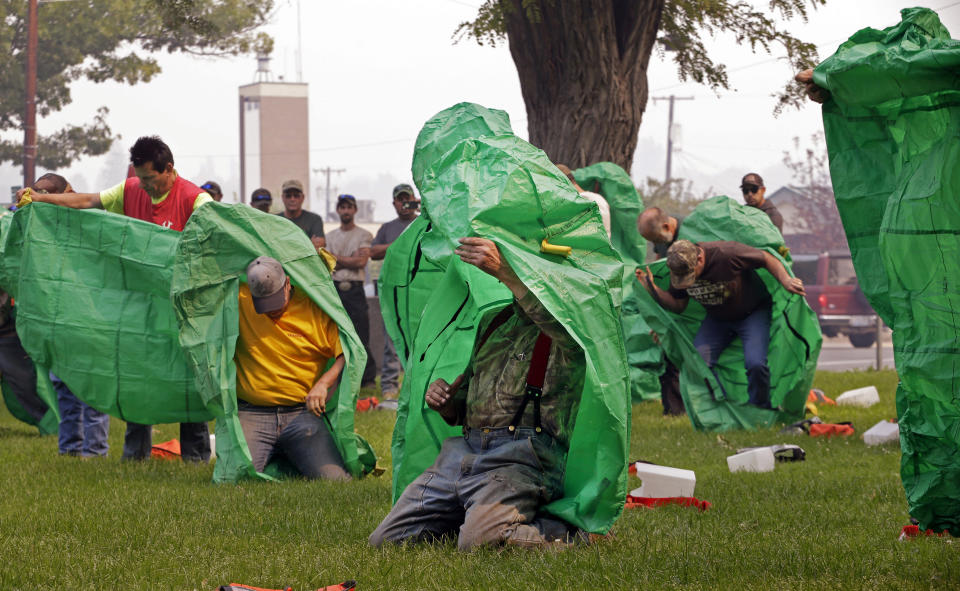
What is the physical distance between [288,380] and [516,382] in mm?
2842

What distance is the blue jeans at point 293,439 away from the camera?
7.29 metres

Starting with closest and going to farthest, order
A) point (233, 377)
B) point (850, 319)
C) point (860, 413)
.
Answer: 1. point (233, 377)
2. point (860, 413)
3. point (850, 319)

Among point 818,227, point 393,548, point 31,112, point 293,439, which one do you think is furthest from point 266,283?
point 818,227

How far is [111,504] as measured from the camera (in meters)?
6.20

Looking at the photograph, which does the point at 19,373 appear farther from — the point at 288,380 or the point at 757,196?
the point at 757,196

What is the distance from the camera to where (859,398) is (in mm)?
11453

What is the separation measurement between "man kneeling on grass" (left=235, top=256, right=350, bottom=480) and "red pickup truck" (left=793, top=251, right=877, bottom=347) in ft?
73.4

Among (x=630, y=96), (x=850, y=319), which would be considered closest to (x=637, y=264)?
(x=630, y=96)

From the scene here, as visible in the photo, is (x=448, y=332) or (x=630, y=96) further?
(x=630, y=96)

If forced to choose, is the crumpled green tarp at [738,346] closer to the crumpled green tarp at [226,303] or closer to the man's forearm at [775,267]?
the man's forearm at [775,267]

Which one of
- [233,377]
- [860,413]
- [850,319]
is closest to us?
[233,377]

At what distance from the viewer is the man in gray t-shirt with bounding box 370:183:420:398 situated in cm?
1211

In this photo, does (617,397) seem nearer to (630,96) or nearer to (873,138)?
(873,138)

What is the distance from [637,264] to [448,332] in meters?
5.82
